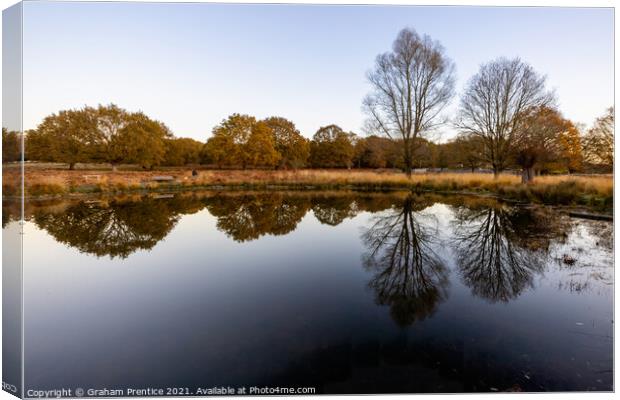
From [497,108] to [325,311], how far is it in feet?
52.6

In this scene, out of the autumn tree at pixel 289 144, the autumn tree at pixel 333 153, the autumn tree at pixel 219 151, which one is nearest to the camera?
the autumn tree at pixel 333 153

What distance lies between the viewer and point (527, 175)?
603 inches

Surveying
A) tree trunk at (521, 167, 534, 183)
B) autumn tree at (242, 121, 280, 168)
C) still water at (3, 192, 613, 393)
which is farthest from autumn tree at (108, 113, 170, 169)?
tree trunk at (521, 167, 534, 183)

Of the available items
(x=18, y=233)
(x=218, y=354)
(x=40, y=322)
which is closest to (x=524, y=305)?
(x=218, y=354)

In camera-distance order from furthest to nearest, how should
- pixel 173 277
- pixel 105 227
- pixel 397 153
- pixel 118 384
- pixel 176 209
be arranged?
pixel 397 153 < pixel 176 209 < pixel 105 227 < pixel 173 277 < pixel 118 384

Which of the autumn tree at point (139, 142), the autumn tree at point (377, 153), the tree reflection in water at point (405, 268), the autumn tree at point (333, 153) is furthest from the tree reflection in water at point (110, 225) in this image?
the autumn tree at point (333, 153)

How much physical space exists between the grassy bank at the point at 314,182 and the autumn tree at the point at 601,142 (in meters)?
3.09

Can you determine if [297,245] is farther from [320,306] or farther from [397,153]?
[397,153]

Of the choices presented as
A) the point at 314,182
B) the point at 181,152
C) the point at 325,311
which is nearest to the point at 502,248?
the point at 325,311

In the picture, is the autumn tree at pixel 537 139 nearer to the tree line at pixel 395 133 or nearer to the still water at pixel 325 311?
the tree line at pixel 395 133

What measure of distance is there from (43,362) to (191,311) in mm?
1478

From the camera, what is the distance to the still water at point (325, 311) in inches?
123

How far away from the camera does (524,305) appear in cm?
423

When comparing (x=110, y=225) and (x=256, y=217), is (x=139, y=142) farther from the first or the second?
(x=256, y=217)
